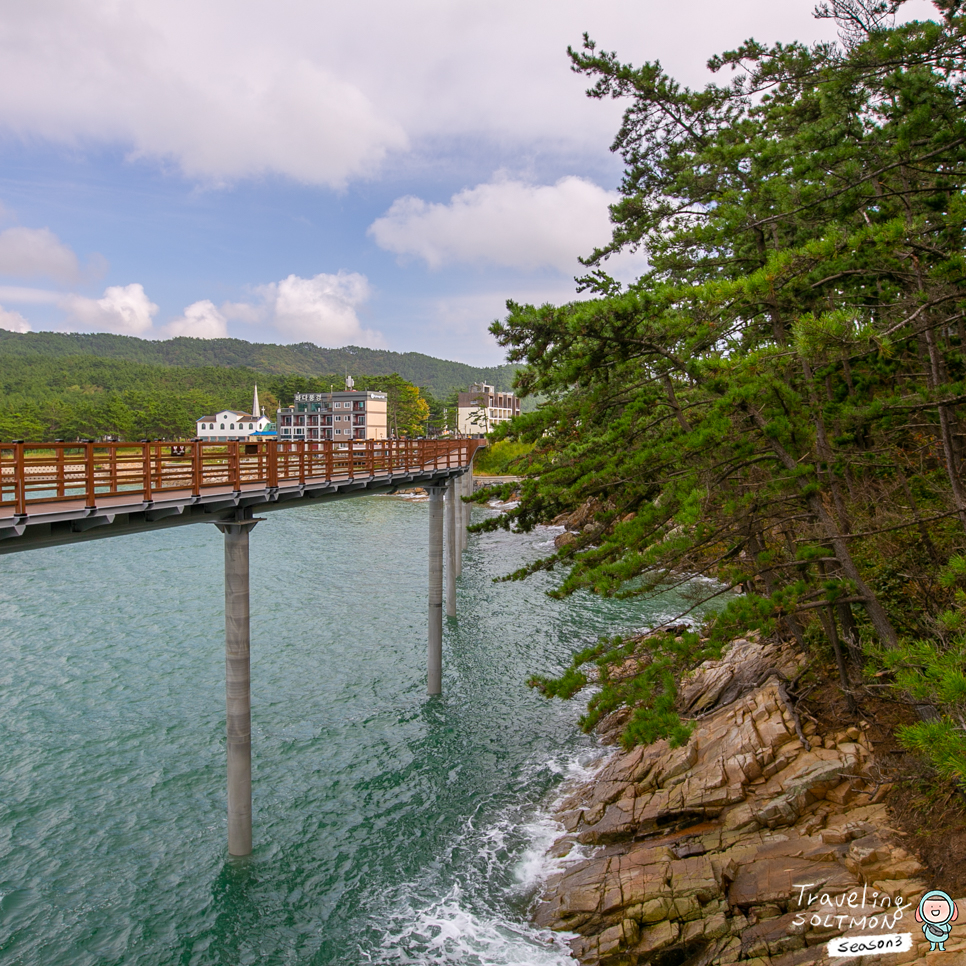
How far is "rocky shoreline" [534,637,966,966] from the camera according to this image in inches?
279

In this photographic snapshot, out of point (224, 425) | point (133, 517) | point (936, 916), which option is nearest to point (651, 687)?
point (936, 916)

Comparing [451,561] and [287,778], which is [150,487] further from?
[451,561]

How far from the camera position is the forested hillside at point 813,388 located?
7.51 metres

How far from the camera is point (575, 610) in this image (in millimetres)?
25750

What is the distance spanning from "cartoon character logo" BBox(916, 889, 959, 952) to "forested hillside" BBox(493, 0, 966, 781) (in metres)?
1.31

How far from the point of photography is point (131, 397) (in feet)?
389

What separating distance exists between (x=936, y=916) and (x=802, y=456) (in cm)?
525

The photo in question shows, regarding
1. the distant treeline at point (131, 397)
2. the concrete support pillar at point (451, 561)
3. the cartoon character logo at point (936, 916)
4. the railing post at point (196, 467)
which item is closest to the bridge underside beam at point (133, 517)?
the railing post at point (196, 467)

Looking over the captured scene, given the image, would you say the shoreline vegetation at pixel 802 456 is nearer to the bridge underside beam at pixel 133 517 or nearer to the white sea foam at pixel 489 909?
the white sea foam at pixel 489 909

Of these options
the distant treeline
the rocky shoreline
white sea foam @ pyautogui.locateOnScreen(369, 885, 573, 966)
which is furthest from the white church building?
the rocky shoreline

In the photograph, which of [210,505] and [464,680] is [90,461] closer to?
[210,505]

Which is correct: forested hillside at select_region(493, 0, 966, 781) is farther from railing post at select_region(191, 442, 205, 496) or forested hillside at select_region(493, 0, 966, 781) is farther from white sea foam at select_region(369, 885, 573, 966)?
railing post at select_region(191, 442, 205, 496)

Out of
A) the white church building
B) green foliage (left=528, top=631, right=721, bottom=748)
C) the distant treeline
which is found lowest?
green foliage (left=528, top=631, right=721, bottom=748)

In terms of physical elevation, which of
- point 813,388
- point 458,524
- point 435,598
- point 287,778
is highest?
point 813,388
